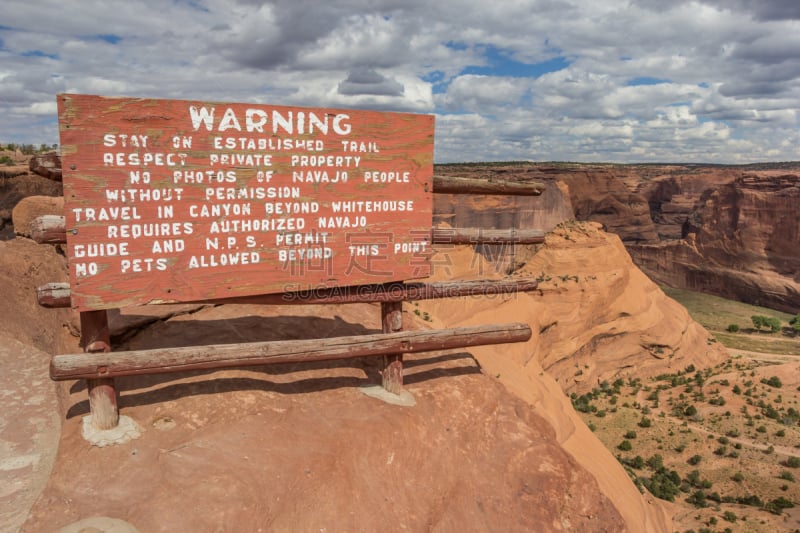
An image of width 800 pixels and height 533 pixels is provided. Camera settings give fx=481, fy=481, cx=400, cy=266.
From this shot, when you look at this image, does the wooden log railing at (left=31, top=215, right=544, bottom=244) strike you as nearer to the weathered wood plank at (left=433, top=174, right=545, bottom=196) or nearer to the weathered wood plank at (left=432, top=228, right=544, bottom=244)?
the weathered wood plank at (left=432, top=228, right=544, bottom=244)

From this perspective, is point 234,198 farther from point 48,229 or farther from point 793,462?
point 793,462

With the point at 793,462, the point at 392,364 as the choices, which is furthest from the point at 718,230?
the point at 392,364

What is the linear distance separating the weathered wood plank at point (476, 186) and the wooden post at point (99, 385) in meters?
4.27

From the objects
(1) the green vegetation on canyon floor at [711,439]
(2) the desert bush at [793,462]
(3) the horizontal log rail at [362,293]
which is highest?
(3) the horizontal log rail at [362,293]

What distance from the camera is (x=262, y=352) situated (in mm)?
5543

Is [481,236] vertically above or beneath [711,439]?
above

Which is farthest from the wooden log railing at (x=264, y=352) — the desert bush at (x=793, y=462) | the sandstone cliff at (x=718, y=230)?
the sandstone cliff at (x=718, y=230)

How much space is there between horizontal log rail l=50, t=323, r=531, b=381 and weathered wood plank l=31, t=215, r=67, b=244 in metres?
1.20

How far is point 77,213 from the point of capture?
4637mm

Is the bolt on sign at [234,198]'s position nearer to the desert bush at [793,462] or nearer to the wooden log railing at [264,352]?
the wooden log railing at [264,352]

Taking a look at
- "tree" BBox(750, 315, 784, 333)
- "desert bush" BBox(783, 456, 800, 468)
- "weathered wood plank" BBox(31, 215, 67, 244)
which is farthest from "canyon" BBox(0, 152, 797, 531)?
"tree" BBox(750, 315, 784, 333)

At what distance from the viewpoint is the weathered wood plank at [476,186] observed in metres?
6.59

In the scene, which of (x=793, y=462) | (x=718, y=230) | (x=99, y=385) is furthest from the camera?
(x=718, y=230)

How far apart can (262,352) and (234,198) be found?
1770 millimetres
